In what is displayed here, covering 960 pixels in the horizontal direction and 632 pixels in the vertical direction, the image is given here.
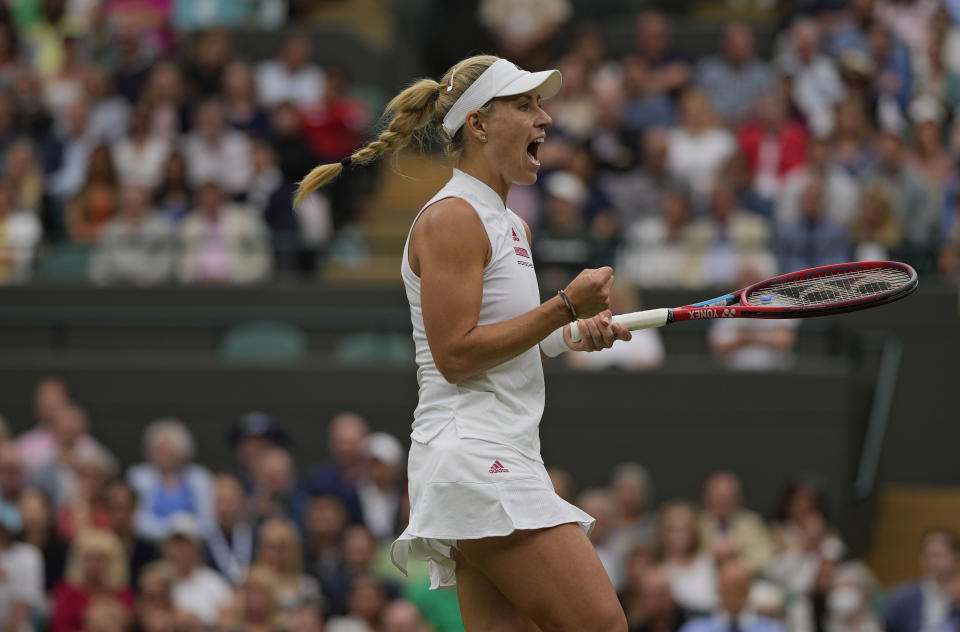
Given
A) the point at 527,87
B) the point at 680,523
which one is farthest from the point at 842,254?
the point at 527,87

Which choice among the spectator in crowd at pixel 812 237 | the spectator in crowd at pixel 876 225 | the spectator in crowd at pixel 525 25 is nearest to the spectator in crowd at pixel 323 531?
the spectator in crowd at pixel 812 237

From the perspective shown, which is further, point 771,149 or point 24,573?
point 771,149

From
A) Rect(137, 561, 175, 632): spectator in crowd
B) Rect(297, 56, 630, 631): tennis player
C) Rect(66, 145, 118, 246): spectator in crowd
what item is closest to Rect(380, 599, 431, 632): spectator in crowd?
Rect(137, 561, 175, 632): spectator in crowd

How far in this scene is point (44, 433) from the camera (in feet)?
35.7

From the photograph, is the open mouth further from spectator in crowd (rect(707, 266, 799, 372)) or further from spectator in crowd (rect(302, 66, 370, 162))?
spectator in crowd (rect(302, 66, 370, 162))

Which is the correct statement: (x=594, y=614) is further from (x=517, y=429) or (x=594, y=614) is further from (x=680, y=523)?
(x=680, y=523)

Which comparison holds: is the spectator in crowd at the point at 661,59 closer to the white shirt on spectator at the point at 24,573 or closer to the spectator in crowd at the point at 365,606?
the spectator in crowd at the point at 365,606

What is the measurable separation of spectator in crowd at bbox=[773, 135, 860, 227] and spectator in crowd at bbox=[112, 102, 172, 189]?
191 inches

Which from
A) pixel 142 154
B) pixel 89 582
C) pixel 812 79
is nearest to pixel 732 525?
pixel 89 582

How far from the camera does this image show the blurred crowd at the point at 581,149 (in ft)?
38.0

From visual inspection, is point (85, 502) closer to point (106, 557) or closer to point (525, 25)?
point (106, 557)

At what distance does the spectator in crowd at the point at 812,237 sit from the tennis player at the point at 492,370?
7026mm

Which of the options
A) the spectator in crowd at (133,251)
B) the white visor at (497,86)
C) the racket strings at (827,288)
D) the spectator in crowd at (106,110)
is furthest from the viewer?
the spectator in crowd at (106,110)

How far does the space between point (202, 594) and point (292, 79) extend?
5.92 m
